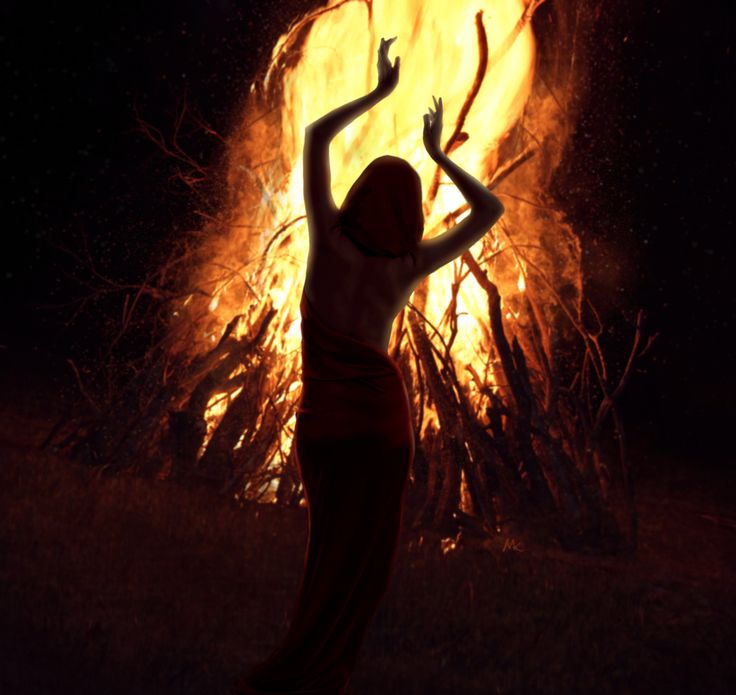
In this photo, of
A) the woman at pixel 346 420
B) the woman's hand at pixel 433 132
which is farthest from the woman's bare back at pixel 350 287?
the woman's hand at pixel 433 132

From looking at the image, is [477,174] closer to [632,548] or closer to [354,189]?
[632,548]

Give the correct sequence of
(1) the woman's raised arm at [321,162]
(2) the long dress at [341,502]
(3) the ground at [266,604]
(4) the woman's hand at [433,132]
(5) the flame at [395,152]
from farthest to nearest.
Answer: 1. (5) the flame at [395,152]
2. (3) the ground at [266,604]
3. (4) the woman's hand at [433,132]
4. (1) the woman's raised arm at [321,162]
5. (2) the long dress at [341,502]

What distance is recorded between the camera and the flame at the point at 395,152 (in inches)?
253

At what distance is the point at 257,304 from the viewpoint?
6816 millimetres

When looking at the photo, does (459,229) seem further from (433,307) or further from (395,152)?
(433,307)

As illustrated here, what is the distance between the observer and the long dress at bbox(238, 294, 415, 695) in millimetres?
3838

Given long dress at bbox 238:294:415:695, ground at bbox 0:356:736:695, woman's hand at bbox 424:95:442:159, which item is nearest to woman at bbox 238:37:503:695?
long dress at bbox 238:294:415:695

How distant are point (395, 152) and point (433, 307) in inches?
36.4

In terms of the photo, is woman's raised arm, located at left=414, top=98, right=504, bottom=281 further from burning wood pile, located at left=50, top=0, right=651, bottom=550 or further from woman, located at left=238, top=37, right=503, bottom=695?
burning wood pile, located at left=50, top=0, right=651, bottom=550

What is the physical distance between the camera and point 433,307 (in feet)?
22.1

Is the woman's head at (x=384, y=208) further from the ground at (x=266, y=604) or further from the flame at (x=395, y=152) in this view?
the flame at (x=395, y=152)

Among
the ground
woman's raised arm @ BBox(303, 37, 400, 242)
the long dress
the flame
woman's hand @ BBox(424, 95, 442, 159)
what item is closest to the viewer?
the long dress

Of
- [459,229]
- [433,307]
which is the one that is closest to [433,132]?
[459,229]

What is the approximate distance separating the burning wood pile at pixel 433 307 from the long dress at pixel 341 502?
8.34ft
